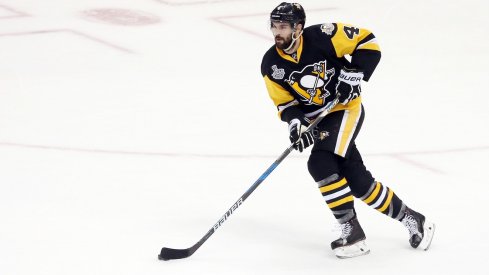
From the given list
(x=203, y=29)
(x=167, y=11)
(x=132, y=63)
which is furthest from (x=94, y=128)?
(x=167, y=11)

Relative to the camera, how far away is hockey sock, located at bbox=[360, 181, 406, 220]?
11.8 feet

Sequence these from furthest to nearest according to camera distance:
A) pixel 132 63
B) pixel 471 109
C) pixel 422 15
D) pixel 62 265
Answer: pixel 422 15
pixel 132 63
pixel 471 109
pixel 62 265

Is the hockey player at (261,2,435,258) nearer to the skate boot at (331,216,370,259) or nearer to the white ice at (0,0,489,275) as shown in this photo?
the skate boot at (331,216,370,259)

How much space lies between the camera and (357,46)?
359 centimetres

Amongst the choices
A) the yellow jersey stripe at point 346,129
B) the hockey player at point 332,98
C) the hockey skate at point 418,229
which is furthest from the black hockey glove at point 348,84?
the hockey skate at point 418,229

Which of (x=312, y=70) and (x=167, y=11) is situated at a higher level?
(x=312, y=70)

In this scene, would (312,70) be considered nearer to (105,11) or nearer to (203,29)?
(203,29)

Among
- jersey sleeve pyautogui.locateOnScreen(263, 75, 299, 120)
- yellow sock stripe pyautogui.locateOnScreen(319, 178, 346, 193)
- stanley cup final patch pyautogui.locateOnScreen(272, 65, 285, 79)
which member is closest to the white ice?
yellow sock stripe pyautogui.locateOnScreen(319, 178, 346, 193)

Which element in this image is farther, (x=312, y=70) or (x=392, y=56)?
(x=392, y=56)

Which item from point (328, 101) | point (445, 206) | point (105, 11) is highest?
point (328, 101)

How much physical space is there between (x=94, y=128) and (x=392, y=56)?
84.7 inches

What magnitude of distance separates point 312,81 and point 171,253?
72 centimetres

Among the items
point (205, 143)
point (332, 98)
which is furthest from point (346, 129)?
point (205, 143)

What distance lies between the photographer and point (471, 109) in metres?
5.36
